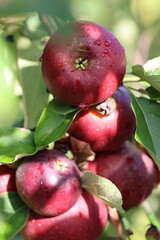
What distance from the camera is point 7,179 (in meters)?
1.02

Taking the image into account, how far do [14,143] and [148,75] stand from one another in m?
0.35

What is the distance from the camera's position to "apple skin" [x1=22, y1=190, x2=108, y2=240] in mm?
1028

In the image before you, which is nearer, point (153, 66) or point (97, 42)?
point (97, 42)

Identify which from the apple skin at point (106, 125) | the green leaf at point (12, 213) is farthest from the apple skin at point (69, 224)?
the apple skin at point (106, 125)

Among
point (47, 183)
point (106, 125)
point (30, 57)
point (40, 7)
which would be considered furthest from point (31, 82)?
point (40, 7)

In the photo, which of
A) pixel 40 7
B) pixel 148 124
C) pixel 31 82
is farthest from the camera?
pixel 31 82

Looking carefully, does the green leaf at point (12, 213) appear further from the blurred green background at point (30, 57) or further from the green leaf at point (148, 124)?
the green leaf at point (148, 124)

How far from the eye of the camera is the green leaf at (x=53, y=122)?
92 centimetres

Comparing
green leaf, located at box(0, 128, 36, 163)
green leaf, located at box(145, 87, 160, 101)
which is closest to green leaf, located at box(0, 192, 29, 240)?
green leaf, located at box(0, 128, 36, 163)

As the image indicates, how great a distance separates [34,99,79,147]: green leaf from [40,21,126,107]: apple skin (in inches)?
1.8

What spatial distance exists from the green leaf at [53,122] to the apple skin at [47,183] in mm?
55

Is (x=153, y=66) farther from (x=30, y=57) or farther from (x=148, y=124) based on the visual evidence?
(x=30, y=57)

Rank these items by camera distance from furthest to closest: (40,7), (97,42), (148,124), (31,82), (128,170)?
(31,82)
(128,170)
(148,124)
(97,42)
(40,7)

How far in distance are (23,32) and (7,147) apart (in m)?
0.55
